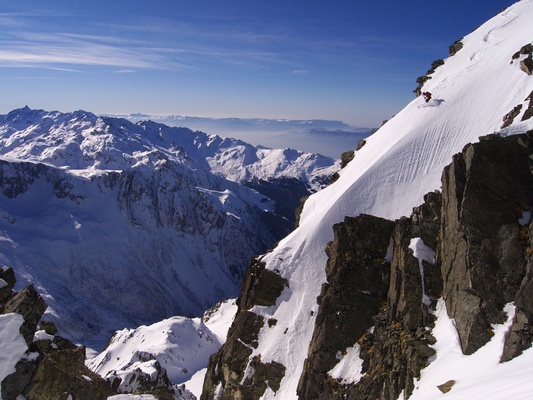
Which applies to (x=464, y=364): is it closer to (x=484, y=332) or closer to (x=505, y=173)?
(x=484, y=332)

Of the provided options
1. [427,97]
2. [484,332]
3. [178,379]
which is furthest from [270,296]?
[178,379]

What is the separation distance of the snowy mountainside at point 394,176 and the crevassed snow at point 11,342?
22570mm

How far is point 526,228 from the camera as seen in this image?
83.5 feet

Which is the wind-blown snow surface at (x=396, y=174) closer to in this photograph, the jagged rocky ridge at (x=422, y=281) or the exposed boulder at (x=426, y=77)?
the jagged rocky ridge at (x=422, y=281)

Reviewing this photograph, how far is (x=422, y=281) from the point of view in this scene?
30.5 meters

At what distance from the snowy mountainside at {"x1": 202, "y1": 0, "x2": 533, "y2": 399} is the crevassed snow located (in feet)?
74.0

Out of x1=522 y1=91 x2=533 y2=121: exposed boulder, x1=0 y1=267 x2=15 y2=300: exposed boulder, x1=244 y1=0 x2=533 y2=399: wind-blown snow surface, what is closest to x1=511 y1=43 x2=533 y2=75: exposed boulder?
x1=244 y1=0 x2=533 y2=399: wind-blown snow surface

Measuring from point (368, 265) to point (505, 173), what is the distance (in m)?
13.9

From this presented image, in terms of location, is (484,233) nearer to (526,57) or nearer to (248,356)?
(526,57)

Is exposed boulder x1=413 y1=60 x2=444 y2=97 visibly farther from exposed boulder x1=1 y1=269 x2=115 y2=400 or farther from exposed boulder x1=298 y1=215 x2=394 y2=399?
exposed boulder x1=1 y1=269 x2=115 y2=400

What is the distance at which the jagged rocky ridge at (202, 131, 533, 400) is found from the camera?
24656mm

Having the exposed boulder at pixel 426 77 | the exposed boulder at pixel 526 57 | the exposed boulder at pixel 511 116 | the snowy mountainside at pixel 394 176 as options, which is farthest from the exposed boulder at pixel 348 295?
the exposed boulder at pixel 426 77

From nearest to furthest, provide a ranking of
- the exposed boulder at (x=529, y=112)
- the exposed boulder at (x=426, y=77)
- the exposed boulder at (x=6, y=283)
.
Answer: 1. the exposed boulder at (x=6, y=283)
2. the exposed boulder at (x=529, y=112)
3. the exposed boulder at (x=426, y=77)

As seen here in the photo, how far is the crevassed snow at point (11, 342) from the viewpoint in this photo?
23.0 m
